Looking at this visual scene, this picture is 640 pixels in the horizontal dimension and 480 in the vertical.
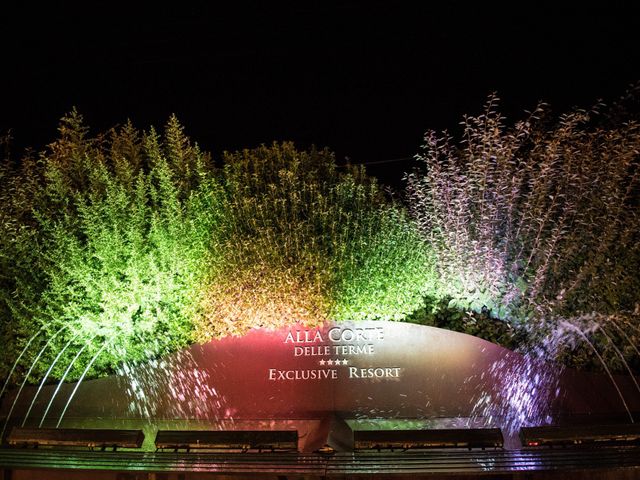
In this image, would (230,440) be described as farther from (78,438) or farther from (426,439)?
(426,439)

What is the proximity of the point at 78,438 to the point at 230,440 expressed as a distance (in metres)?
1.74

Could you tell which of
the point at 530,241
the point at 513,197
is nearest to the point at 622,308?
the point at 530,241

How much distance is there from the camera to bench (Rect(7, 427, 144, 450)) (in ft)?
21.2

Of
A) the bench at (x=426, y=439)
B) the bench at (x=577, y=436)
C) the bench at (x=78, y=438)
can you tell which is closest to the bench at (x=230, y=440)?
the bench at (x=78, y=438)

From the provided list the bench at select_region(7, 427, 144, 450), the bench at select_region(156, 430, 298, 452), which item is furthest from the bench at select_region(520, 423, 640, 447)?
the bench at select_region(7, 427, 144, 450)

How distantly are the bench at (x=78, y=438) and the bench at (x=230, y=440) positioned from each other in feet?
1.02

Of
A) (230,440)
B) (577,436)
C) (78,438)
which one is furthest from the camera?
(78,438)

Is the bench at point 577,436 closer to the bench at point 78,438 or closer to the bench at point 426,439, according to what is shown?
the bench at point 426,439

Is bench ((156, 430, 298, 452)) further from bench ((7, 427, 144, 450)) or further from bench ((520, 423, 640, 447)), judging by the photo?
bench ((520, 423, 640, 447))

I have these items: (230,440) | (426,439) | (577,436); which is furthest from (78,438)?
(577,436)

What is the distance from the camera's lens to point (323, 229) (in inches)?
361

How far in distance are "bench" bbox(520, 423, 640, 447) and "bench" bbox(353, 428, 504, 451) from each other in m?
0.33

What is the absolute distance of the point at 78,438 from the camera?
669cm

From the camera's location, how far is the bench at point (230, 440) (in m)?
6.27
